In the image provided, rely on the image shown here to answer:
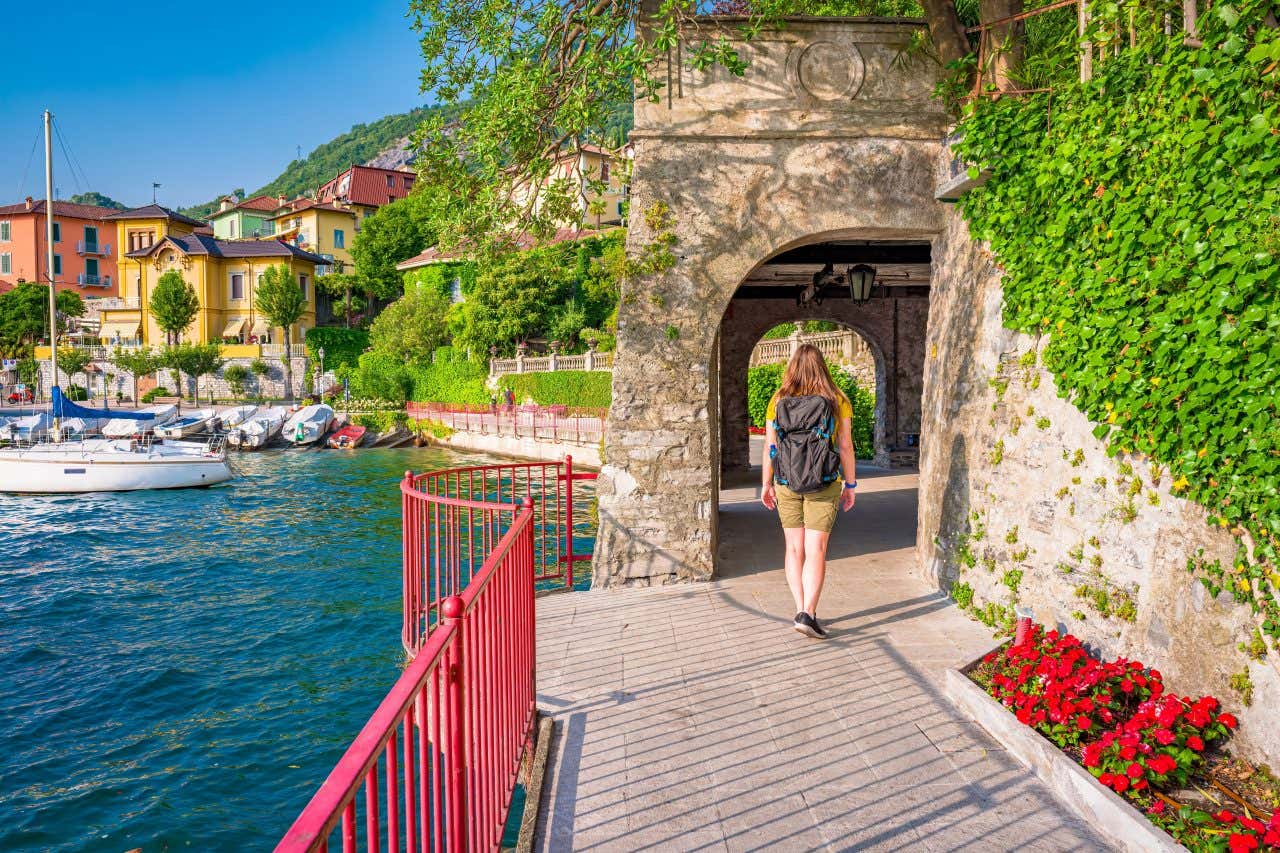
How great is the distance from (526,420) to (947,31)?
25633mm

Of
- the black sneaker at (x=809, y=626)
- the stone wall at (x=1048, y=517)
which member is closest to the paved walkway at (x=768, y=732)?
the black sneaker at (x=809, y=626)

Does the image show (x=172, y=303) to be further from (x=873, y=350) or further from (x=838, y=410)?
(x=838, y=410)

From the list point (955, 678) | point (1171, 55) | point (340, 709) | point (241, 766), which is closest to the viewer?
point (1171, 55)

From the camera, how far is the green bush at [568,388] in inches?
1281

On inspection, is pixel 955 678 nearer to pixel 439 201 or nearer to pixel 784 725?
pixel 784 725

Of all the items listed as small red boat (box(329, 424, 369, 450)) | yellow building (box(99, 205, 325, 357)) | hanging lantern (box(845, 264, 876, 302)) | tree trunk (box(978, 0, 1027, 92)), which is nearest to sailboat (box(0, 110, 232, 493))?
small red boat (box(329, 424, 369, 450))

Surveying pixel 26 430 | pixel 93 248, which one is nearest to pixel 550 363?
pixel 26 430

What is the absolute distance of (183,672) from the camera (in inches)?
347

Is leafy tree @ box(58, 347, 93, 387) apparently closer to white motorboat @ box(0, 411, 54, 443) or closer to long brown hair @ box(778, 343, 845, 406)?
white motorboat @ box(0, 411, 54, 443)

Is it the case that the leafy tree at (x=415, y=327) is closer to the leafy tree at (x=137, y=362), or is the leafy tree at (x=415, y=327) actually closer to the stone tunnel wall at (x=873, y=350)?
the leafy tree at (x=137, y=362)

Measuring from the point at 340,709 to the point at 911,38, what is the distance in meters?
7.68

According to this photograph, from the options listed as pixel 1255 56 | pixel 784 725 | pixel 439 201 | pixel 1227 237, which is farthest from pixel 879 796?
pixel 439 201

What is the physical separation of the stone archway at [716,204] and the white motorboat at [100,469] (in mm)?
22083

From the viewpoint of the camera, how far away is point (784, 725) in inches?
167
